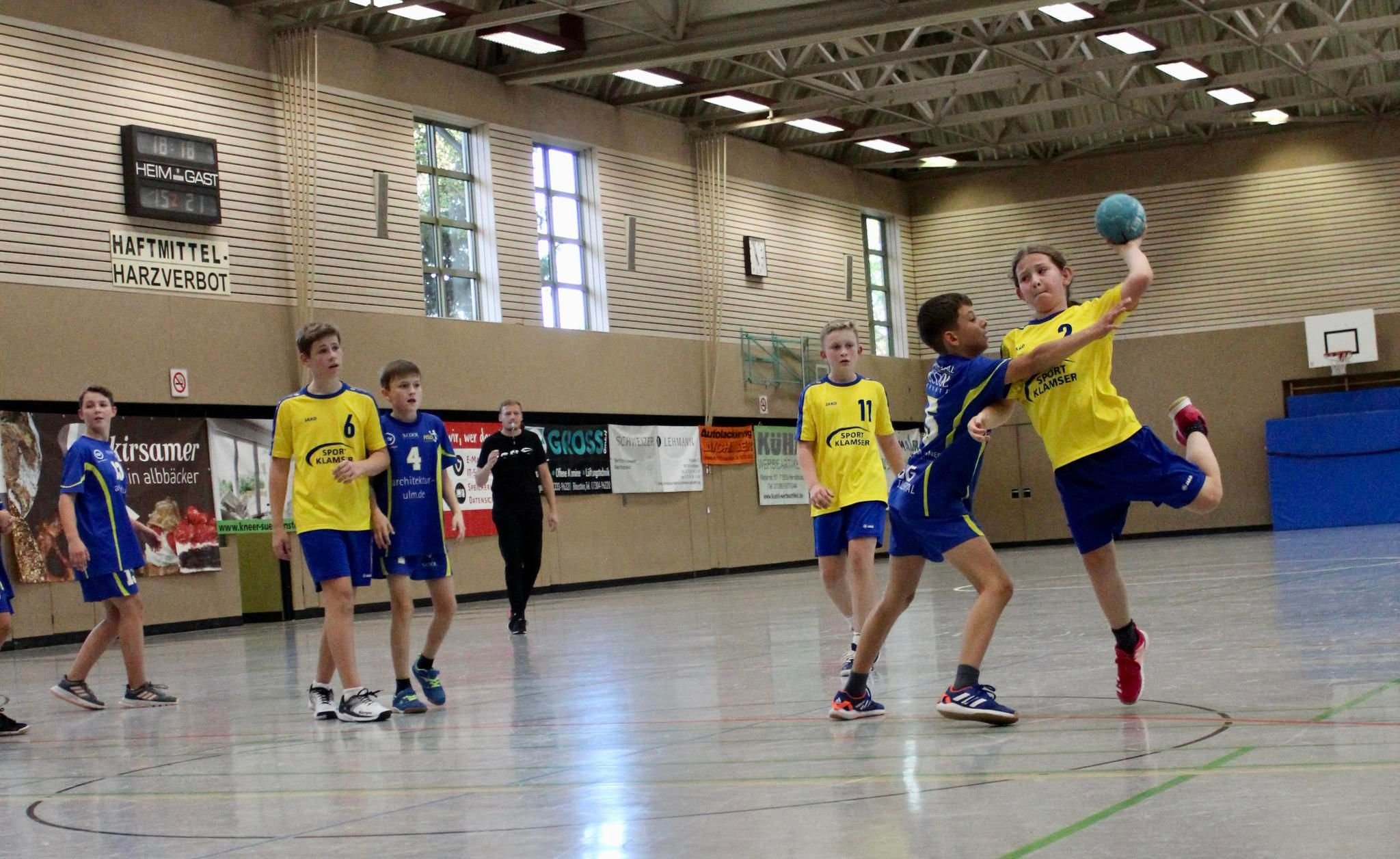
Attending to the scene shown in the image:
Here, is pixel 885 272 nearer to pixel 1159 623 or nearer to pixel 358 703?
pixel 1159 623

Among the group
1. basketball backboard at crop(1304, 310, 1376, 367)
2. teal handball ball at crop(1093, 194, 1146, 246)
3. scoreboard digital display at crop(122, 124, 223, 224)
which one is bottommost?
teal handball ball at crop(1093, 194, 1146, 246)

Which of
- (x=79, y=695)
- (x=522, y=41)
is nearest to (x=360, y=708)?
(x=79, y=695)

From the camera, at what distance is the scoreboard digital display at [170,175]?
17578 millimetres

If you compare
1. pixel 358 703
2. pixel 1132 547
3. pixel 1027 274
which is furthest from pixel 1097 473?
pixel 1132 547

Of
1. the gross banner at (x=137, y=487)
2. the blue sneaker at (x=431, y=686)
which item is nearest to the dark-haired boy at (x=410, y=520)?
the blue sneaker at (x=431, y=686)

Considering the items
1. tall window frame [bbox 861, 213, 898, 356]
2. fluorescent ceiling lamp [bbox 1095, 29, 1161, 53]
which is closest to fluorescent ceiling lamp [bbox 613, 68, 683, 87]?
fluorescent ceiling lamp [bbox 1095, 29, 1161, 53]

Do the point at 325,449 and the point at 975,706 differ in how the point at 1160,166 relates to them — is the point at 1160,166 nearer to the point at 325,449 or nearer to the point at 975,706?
the point at 325,449

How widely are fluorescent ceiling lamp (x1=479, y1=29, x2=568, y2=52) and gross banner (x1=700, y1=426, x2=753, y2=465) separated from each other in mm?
7880

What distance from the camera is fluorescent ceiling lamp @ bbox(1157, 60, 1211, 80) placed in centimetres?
2433

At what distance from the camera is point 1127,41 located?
75.4 feet

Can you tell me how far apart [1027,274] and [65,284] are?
14217 millimetres

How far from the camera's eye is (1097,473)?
5406 mm

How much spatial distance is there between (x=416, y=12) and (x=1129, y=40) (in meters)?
11.0

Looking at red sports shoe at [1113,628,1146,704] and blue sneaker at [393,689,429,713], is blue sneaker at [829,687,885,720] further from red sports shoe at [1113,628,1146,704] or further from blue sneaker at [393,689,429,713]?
blue sneaker at [393,689,429,713]
